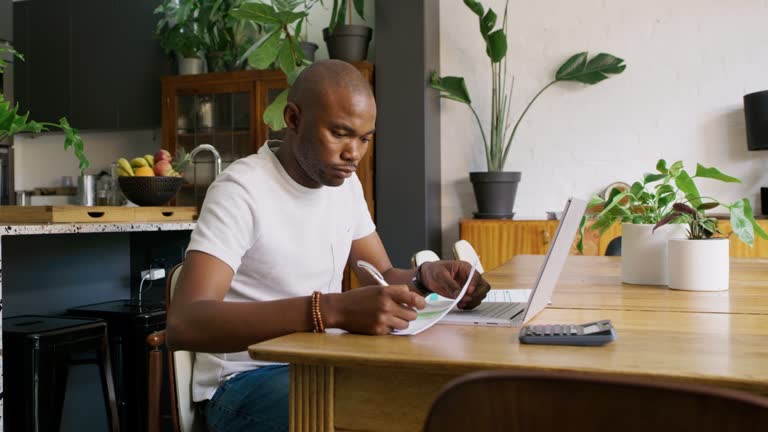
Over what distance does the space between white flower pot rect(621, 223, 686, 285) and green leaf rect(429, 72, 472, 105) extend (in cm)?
267

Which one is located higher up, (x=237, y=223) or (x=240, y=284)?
(x=237, y=223)

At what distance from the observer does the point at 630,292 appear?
5.50 ft

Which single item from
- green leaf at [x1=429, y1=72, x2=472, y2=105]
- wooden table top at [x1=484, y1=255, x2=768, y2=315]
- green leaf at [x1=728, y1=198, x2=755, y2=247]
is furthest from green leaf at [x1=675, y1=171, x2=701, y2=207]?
green leaf at [x1=429, y1=72, x2=472, y2=105]

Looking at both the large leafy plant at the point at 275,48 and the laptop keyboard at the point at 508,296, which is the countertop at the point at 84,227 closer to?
the large leafy plant at the point at 275,48

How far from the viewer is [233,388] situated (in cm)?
139

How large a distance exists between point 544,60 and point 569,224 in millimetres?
3542

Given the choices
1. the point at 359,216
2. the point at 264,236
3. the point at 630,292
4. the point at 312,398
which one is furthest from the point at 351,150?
the point at 630,292

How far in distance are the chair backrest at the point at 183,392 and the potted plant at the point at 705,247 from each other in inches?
43.0

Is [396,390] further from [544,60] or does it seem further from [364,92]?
[544,60]

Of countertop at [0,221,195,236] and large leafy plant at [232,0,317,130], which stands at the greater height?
large leafy plant at [232,0,317,130]

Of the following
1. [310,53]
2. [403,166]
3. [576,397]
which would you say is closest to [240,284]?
[576,397]

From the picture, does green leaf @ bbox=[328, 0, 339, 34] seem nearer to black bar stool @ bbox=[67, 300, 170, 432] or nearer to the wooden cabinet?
the wooden cabinet

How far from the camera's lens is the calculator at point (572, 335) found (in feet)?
3.27

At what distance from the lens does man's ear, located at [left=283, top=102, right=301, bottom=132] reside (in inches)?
58.4
